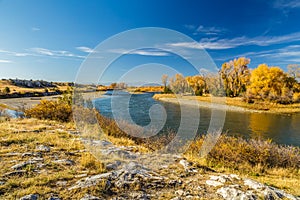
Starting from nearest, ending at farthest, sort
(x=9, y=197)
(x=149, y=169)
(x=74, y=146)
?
(x=9, y=197) < (x=149, y=169) < (x=74, y=146)

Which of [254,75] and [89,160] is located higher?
[254,75]

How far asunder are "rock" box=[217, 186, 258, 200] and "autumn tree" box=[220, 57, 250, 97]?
2111 inches

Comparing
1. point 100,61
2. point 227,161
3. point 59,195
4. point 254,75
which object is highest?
point 254,75

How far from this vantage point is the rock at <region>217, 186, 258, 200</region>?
392cm

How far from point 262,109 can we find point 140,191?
40.1 meters

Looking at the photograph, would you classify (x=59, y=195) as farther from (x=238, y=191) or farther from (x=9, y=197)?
(x=238, y=191)

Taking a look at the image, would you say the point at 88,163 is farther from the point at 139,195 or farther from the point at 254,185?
the point at 254,185

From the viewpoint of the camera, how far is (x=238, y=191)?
4145 mm

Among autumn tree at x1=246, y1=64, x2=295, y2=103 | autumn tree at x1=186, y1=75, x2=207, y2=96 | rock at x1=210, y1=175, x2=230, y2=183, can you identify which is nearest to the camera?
rock at x1=210, y1=175, x2=230, y2=183

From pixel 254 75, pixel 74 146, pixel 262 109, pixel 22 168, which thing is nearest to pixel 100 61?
pixel 74 146

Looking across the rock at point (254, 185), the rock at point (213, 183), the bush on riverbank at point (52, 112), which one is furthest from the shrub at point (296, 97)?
the rock at point (213, 183)

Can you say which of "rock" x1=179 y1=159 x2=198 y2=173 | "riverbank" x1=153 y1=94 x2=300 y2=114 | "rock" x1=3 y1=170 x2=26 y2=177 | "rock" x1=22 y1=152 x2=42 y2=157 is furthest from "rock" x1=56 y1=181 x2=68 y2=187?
"riverbank" x1=153 y1=94 x2=300 y2=114

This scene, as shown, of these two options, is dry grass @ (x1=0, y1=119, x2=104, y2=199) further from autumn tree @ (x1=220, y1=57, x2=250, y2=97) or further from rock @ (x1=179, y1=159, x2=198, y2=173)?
autumn tree @ (x1=220, y1=57, x2=250, y2=97)

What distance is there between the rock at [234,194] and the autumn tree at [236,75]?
176ft
